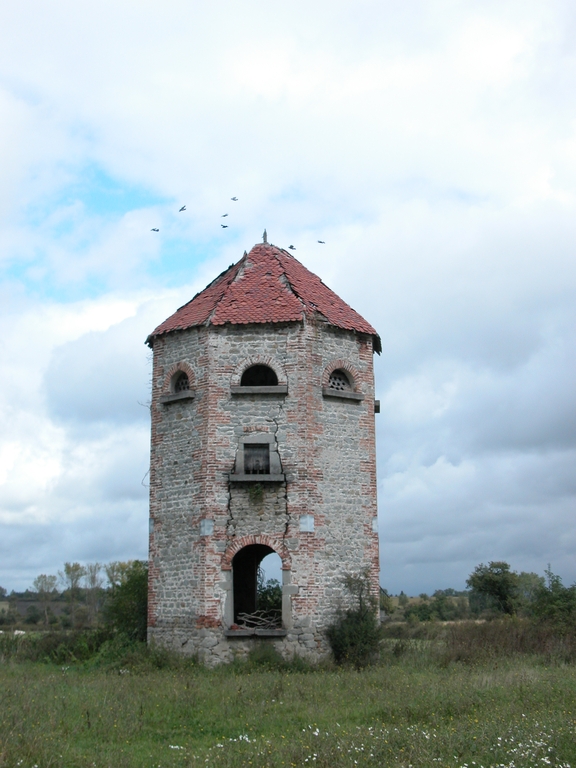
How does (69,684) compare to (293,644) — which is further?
(293,644)

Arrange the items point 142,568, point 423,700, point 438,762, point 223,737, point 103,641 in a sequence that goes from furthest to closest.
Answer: point 142,568
point 103,641
point 423,700
point 223,737
point 438,762

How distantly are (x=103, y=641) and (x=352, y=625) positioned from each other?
694 centimetres

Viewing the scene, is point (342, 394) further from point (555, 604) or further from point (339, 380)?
point (555, 604)

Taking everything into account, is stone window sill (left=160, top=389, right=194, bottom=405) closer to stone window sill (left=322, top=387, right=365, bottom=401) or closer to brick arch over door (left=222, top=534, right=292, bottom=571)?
stone window sill (left=322, top=387, right=365, bottom=401)

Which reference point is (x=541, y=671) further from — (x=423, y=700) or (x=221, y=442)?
(x=221, y=442)

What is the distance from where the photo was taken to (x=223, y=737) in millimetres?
11422

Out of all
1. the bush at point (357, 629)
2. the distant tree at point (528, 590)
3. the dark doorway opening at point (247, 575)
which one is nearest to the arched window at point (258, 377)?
the dark doorway opening at point (247, 575)

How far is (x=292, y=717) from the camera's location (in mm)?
12461

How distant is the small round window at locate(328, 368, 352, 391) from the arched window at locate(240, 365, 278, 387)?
4.65 feet

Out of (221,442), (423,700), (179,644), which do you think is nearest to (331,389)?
(221,442)

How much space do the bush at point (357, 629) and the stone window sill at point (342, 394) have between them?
4.19 m

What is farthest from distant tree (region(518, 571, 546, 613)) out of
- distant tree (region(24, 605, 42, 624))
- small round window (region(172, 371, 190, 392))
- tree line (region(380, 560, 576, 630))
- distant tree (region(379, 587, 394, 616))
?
distant tree (region(24, 605, 42, 624))

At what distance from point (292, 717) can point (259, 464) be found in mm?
7455

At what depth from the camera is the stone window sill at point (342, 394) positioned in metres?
19.7
